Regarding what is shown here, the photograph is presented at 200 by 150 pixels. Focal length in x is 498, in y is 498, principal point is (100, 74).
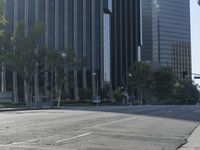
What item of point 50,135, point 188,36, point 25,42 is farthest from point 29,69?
point 188,36

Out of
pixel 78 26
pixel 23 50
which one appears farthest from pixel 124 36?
pixel 23 50

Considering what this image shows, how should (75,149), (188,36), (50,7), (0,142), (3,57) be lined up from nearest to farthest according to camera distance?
(75,149), (0,142), (3,57), (50,7), (188,36)

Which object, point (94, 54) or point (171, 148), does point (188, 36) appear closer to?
point (94, 54)

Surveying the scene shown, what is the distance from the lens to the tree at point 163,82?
495 feet

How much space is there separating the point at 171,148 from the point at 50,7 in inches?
4923

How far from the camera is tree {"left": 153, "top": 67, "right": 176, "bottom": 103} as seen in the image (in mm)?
151000

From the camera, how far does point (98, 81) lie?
14538 centimetres

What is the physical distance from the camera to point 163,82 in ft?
500

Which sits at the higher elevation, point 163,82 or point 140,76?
point 140,76

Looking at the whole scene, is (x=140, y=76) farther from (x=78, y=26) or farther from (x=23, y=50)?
(x=23, y=50)

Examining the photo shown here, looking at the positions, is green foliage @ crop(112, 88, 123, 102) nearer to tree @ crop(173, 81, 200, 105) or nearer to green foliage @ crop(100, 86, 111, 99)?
green foliage @ crop(100, 86, 111, 99)

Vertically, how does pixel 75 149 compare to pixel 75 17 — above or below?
below

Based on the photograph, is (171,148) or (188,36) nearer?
(171,148)

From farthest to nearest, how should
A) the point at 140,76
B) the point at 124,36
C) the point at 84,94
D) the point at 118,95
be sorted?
the point at 124,36, the point at 140,76, the point at 118,95, the point at 84,94
